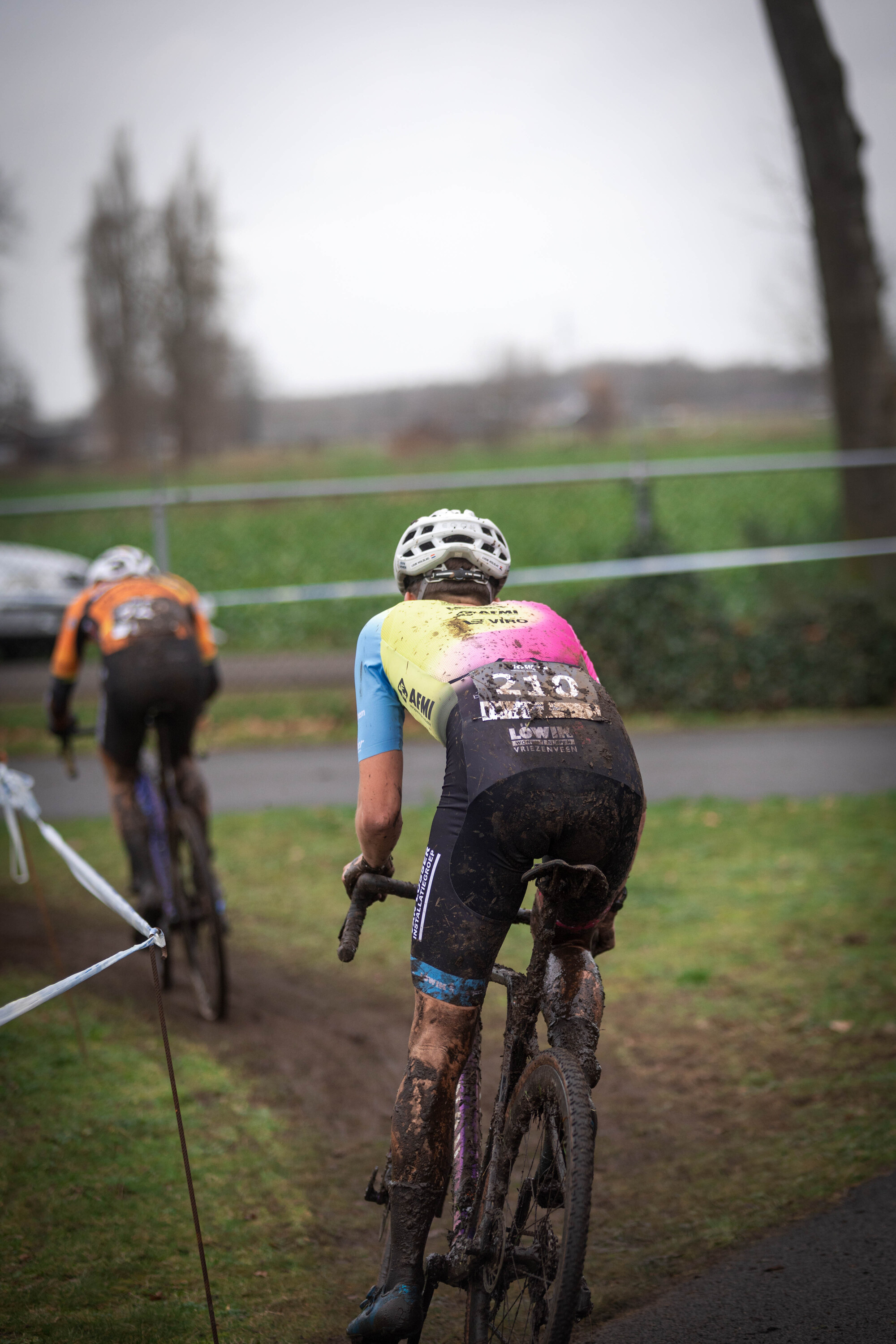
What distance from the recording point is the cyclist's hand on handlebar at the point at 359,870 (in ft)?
9.92

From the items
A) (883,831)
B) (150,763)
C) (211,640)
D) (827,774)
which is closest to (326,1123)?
(150,763)

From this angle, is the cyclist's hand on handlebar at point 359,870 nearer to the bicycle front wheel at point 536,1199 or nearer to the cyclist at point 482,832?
the cyclist at point 482,832

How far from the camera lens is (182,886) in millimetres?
5574

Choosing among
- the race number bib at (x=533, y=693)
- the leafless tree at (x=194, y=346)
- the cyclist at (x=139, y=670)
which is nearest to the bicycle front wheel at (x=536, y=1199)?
the race number bib at (x=533, y=693)

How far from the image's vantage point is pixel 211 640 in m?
5.98

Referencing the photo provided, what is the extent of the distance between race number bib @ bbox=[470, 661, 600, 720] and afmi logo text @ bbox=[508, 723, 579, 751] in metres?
0.03

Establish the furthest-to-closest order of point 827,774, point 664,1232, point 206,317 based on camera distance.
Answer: point 206,317, point 827,774, point 664,1232

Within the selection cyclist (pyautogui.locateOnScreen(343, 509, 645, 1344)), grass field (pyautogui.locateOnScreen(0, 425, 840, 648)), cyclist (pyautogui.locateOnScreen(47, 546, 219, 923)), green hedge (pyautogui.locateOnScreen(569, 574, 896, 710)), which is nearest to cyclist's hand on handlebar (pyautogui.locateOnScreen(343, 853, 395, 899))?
cyclist (pyautogui.locateOnScreen(343, 509, 645, 1344))

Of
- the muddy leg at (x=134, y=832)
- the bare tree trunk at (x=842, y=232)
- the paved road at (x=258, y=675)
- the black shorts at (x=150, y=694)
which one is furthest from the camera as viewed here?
the bare tree trunk at (x=842, y=232)

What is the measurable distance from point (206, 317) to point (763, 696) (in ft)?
138

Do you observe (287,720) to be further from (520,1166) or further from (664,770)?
(520,1166)

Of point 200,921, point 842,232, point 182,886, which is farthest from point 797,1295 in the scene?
point 842,232

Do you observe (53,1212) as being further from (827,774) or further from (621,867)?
(827,774)

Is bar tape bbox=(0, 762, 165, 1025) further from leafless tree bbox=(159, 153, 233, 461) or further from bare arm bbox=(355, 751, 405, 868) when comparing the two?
leafless tree bbox=(159, 153, 233, 461)
